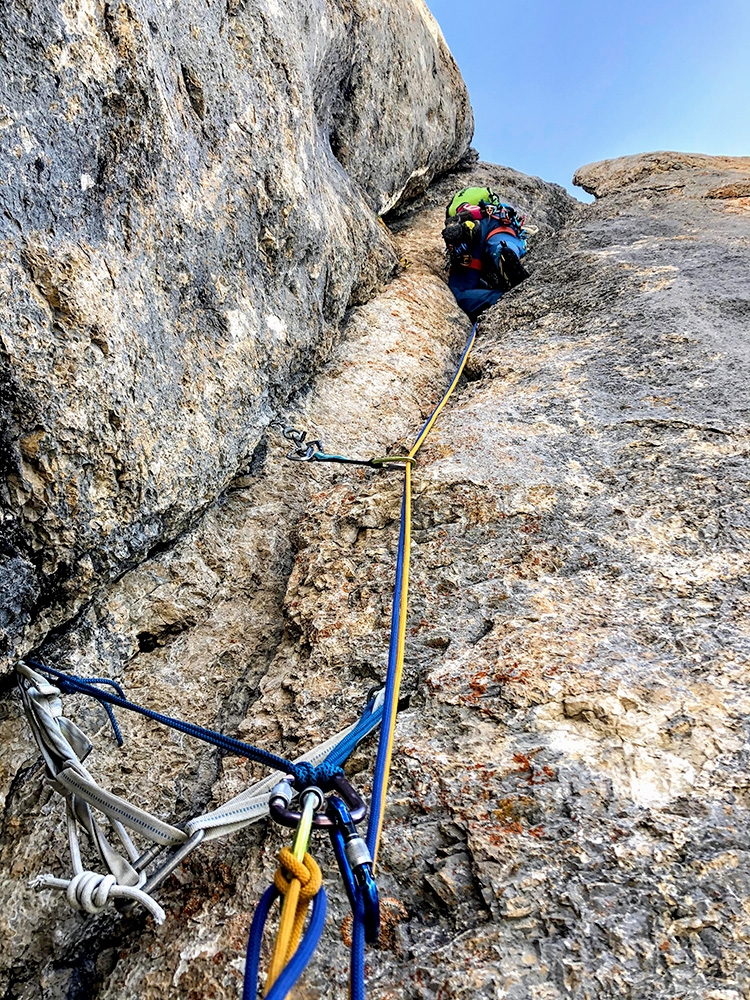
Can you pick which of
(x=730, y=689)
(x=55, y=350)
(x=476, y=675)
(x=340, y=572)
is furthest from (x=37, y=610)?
(x=730, y=689)

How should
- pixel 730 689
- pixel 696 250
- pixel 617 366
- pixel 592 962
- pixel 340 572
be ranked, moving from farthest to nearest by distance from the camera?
pixel 696 250, pixel 617 366, pixel 340 572, pixel 730 689, pixel 592 962

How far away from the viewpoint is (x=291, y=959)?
105 centimetres

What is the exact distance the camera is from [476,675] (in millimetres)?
2039

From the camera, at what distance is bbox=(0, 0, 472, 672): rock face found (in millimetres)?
1927

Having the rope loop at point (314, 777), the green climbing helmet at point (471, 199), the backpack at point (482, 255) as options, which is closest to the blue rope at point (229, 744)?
the rope loop at point (314, 777)

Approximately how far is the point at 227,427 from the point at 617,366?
2162mm

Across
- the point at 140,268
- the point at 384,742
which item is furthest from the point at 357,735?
the point at 140,268

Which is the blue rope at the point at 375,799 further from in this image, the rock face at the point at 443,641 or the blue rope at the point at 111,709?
the blue rope at the point at 111,709

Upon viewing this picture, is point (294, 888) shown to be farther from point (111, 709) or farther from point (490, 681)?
point (111, 709)

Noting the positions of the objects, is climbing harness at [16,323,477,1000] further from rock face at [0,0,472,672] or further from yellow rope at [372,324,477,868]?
rock face at [0,0,472,672]

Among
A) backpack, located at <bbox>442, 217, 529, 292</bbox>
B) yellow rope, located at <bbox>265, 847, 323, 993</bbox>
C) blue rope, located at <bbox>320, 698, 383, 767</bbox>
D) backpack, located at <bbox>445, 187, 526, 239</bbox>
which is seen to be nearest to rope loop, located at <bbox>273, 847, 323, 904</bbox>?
yellow rope, located at <bbox>265, 847, 323, 993</bbox>

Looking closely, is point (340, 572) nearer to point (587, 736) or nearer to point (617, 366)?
point (587, 736)

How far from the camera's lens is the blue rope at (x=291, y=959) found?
1.01 meters

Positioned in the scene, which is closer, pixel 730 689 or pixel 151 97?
pixel 730 689
